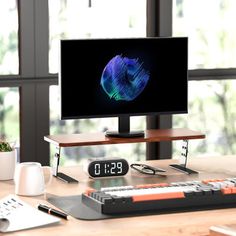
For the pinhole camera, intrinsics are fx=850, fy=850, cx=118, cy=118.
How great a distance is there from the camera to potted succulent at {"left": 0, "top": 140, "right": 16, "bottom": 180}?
345cm

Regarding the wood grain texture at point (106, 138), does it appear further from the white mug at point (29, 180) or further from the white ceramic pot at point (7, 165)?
the white mug at point (29, 180)

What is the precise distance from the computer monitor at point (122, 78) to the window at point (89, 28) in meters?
1.18

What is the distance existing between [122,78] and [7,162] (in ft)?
2.06

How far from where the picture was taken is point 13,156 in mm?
3500

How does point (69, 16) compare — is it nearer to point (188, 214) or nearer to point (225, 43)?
point (225, 43)

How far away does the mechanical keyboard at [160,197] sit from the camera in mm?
2939

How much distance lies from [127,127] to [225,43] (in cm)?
169

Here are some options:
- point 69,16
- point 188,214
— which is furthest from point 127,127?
point 69,16

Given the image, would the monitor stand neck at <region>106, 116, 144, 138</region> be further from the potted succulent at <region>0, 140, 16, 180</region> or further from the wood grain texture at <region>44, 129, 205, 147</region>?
the potted succulent at <region>0, 140, 16, 180</region>

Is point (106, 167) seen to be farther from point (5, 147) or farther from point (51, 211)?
point (51, 211)

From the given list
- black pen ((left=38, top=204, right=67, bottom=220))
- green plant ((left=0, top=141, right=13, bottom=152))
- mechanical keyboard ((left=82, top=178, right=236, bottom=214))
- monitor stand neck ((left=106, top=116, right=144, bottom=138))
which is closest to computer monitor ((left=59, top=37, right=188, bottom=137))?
monitor stand neck ((left=106, top=116, right=144, bottom=138))

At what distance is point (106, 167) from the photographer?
354 centimetres

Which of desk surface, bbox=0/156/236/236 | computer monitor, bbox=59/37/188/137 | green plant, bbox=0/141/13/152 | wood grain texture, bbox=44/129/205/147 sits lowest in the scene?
desk surface, bbox=0/156/236/236

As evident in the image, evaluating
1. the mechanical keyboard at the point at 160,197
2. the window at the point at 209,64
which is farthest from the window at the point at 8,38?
the mechanical keyboard at the point at 160,197
